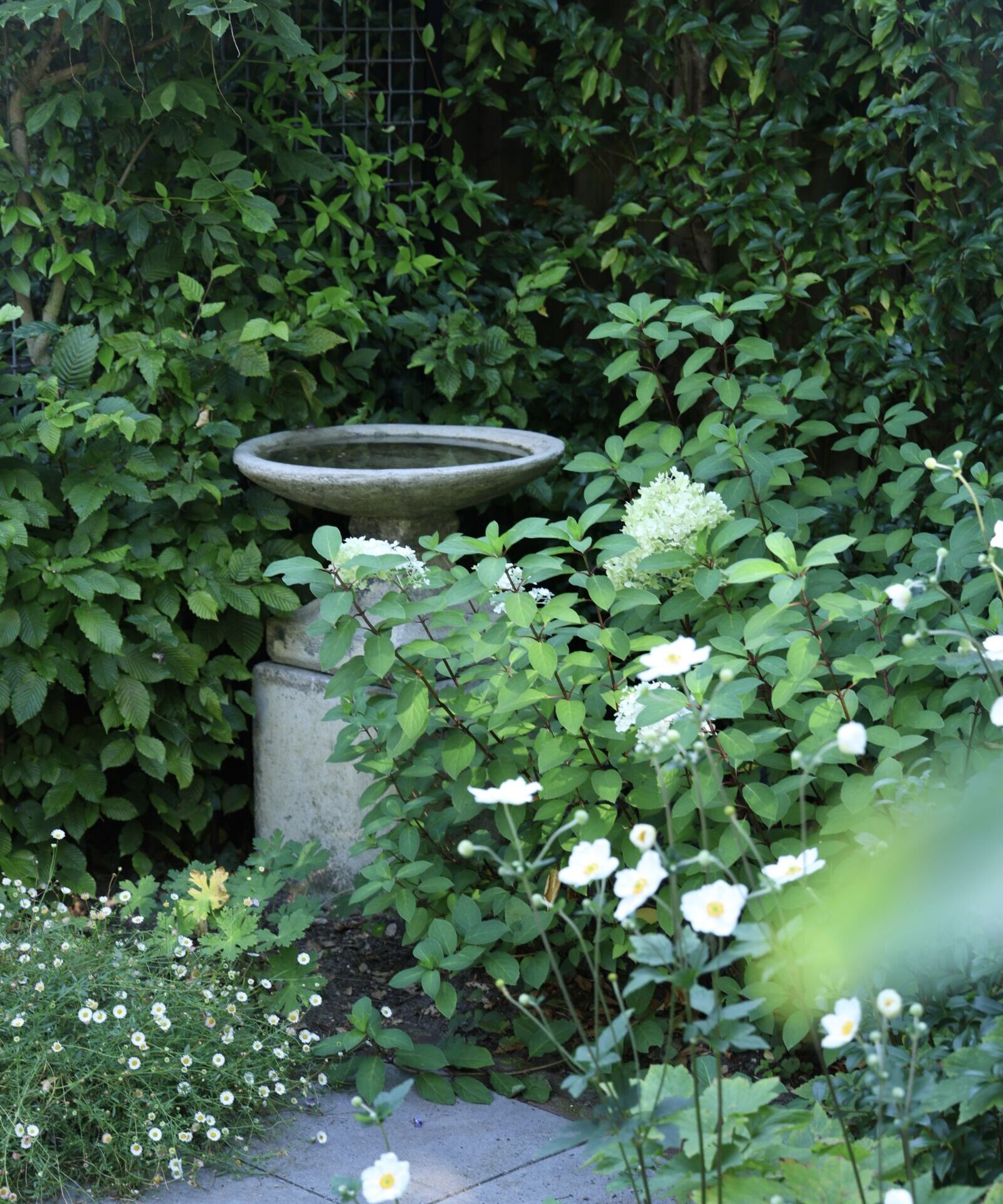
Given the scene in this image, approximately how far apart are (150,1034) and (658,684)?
43.2 inches

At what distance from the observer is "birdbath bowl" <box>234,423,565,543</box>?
10.3 feet

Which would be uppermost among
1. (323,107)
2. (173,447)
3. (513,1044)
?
(323,107)

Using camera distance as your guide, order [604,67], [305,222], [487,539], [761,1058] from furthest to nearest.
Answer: [604,67] → [305,222] → [761,1058] → [487,539]

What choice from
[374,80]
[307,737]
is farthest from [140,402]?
[374,80]

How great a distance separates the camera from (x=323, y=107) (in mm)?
3936

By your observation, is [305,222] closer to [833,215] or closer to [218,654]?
[218,654]

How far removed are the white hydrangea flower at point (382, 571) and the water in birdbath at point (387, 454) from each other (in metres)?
0.98

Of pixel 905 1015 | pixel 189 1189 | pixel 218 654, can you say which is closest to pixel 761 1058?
pixel 905 1015

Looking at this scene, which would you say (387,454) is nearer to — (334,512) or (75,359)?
(334,512)

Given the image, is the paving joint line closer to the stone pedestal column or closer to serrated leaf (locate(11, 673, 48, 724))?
the stone pedestal column

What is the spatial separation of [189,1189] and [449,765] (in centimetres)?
85

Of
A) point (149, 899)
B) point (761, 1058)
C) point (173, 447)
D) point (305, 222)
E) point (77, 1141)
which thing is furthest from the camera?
point (305, 222)

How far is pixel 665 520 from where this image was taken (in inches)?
97.1

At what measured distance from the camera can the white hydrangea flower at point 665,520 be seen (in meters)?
2.47
